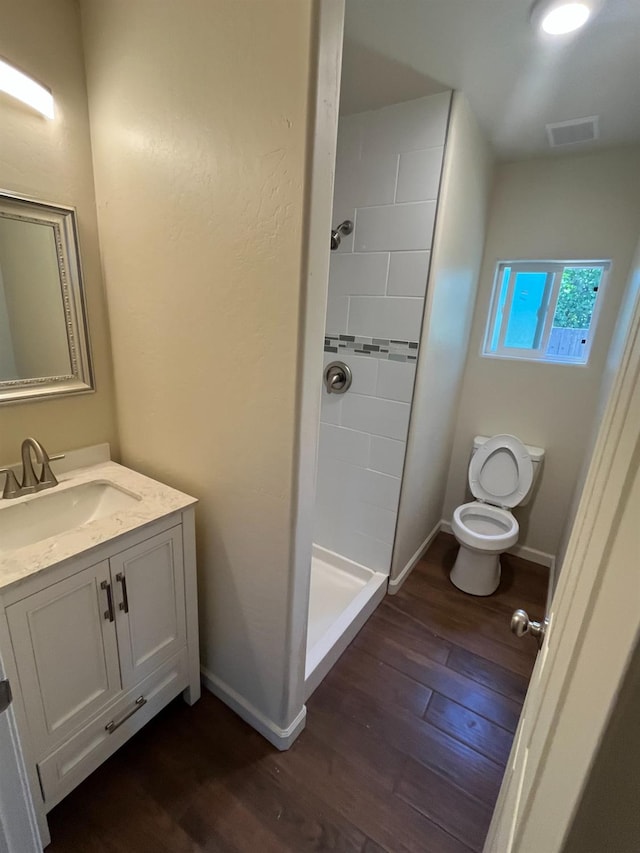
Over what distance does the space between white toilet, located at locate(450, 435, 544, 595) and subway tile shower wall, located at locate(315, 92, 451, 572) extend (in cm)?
46

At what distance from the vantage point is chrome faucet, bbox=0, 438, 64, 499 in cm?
122

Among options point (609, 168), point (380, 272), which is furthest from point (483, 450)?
point (609, 168)

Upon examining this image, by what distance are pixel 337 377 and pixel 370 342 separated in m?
0.26

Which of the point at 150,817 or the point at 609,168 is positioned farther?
the point at 609,168

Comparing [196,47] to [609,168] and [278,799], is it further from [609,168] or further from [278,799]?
[278,799]

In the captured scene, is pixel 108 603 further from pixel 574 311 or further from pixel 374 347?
pixel 574 311

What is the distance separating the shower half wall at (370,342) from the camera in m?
1.64

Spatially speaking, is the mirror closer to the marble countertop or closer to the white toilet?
the marble countertop

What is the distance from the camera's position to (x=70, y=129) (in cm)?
126

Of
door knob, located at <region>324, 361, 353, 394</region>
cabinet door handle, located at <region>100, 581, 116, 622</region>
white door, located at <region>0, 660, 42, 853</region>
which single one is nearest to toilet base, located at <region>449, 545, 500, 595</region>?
door knob, located at <region>324, 361, 353, 394</region>

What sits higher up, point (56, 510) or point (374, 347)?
point (374, 347)

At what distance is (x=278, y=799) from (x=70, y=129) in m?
2.30

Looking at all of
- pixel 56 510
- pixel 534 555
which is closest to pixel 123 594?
pixel 56 510

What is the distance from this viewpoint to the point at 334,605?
202 centimetres
